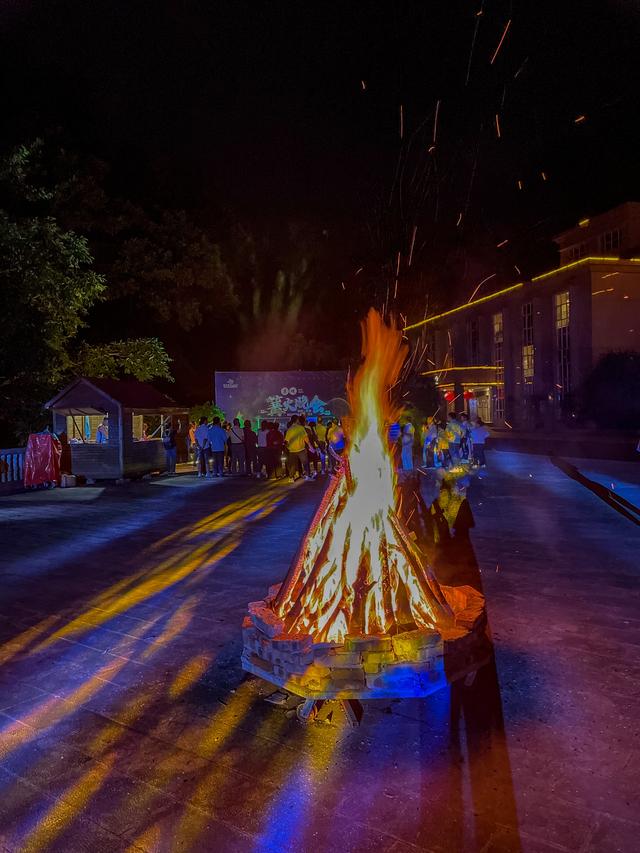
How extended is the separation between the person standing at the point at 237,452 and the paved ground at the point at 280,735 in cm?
1226

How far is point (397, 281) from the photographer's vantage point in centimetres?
5991

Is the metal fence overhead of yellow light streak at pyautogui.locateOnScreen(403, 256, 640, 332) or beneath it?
beneath

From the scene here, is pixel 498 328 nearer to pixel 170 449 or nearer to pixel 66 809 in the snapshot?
pixel 170 449

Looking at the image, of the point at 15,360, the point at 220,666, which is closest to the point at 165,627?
the point at 220,666

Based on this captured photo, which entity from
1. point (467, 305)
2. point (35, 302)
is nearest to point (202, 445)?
point (35, 302)

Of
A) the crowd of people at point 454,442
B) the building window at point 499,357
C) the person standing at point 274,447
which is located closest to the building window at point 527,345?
the building window at point 499,357

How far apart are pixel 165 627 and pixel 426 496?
8.42 m

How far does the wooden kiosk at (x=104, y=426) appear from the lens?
17.9 metres

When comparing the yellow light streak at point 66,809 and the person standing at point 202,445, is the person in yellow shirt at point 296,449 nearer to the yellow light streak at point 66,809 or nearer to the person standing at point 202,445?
the person standing at point 202,445

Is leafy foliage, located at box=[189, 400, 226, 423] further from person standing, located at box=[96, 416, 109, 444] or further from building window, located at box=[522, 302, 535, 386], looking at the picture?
building window, located at box=[522, 302, 535, 386]

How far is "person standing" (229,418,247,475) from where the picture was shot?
19.7 metres

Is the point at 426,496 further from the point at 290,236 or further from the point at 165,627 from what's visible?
the point at 290,236

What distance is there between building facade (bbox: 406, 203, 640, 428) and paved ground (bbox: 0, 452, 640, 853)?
110 feet

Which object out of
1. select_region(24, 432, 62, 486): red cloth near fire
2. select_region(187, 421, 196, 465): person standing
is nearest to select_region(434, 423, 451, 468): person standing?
select_region(187, 421, 196, 465): person standing
